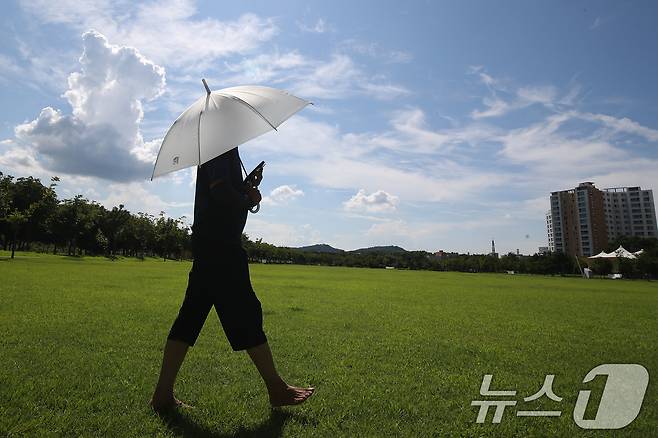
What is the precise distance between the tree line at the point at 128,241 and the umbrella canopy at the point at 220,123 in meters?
36.9

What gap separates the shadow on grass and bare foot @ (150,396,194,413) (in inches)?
3.0

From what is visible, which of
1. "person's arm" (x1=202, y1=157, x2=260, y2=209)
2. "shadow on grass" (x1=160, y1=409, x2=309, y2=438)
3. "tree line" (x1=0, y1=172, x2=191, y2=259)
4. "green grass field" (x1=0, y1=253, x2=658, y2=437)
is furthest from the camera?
"tree line" (x1=0, y1=172, x2=191, y2=259)

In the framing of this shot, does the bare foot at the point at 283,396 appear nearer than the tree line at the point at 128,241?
Yes

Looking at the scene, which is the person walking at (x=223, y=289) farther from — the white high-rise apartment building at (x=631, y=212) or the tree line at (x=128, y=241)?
the white high-rise apartment building at (x=631, y=212)

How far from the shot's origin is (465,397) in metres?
4.03

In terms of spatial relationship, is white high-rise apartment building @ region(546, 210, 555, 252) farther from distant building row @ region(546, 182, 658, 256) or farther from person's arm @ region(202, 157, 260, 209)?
person's arm @ region(202, 157, 260, 209)

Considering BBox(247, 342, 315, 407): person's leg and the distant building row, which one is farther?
the distant building row

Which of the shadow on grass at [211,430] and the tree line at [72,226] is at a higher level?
the tree line at [72,226]

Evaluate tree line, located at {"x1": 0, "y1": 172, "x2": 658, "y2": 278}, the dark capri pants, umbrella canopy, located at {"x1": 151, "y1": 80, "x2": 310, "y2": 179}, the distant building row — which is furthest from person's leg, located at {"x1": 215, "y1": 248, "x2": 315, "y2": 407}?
the distant building row

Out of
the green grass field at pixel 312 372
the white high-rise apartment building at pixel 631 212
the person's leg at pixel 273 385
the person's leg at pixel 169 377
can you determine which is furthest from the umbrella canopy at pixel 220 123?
the white high-rise apartment building at pixel 631 212

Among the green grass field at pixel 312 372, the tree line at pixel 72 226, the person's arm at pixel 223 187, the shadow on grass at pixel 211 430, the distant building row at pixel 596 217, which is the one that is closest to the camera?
the shadow on grass at pixel 211 430

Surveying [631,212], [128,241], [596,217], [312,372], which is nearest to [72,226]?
[128,241]

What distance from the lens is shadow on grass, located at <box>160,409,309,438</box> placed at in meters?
3.04

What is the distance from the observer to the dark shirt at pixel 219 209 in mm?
3445
